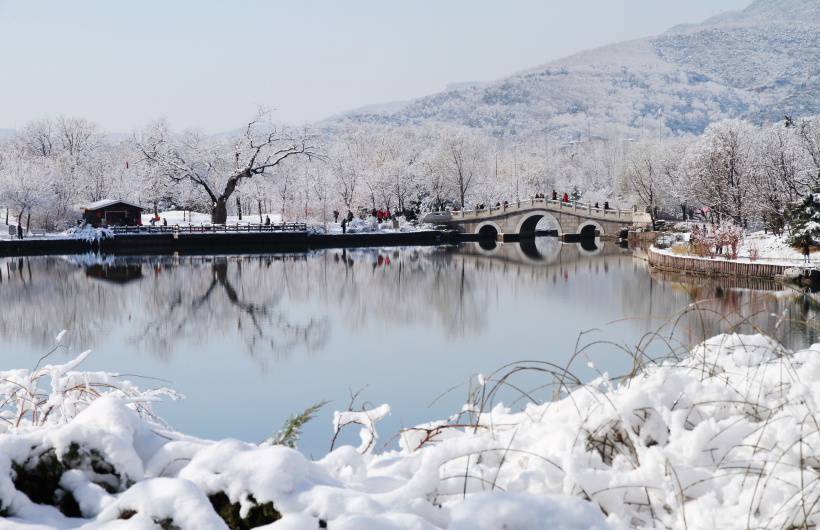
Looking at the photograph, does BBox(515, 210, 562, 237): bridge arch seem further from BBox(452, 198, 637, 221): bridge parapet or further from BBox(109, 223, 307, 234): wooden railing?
BBox(109, 223, 307, 234): wooden railing

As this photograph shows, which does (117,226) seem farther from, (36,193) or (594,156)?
(594,156)

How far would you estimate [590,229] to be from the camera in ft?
199

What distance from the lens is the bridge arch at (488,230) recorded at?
2327 inches

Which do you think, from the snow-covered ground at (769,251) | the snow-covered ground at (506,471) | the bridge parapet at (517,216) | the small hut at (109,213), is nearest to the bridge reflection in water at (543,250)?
the bridge parapet at (517,216)

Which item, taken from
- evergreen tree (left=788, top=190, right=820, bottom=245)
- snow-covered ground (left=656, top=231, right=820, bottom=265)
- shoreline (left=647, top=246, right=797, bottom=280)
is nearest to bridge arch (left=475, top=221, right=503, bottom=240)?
snow-covered ground (left=656, top=231, right=820, bottom=265)

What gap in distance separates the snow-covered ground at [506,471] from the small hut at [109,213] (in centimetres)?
5065

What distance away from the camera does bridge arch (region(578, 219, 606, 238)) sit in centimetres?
5849

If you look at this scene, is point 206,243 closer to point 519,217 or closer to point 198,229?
point 198,229

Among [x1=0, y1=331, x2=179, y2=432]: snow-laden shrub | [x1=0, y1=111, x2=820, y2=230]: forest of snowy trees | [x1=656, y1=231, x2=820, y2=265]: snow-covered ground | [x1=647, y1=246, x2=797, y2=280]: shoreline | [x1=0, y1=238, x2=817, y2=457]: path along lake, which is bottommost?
[x1=0, y1=238, x2=817, y2=457]: path along lake

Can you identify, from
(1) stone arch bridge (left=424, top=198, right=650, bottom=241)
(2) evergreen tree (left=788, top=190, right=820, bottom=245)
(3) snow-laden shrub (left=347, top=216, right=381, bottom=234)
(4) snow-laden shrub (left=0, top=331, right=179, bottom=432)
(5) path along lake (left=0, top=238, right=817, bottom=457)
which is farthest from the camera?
(1) stone arch bridge (left=424, top=198, right=650, bottom=241)

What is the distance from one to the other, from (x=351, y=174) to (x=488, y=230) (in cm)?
1274

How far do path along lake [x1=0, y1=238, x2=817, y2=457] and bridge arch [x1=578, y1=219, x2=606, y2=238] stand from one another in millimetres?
18571

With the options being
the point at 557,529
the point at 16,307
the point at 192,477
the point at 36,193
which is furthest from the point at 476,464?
the point at 36,193

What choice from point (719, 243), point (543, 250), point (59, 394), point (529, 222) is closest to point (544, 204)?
point (529, 222)
